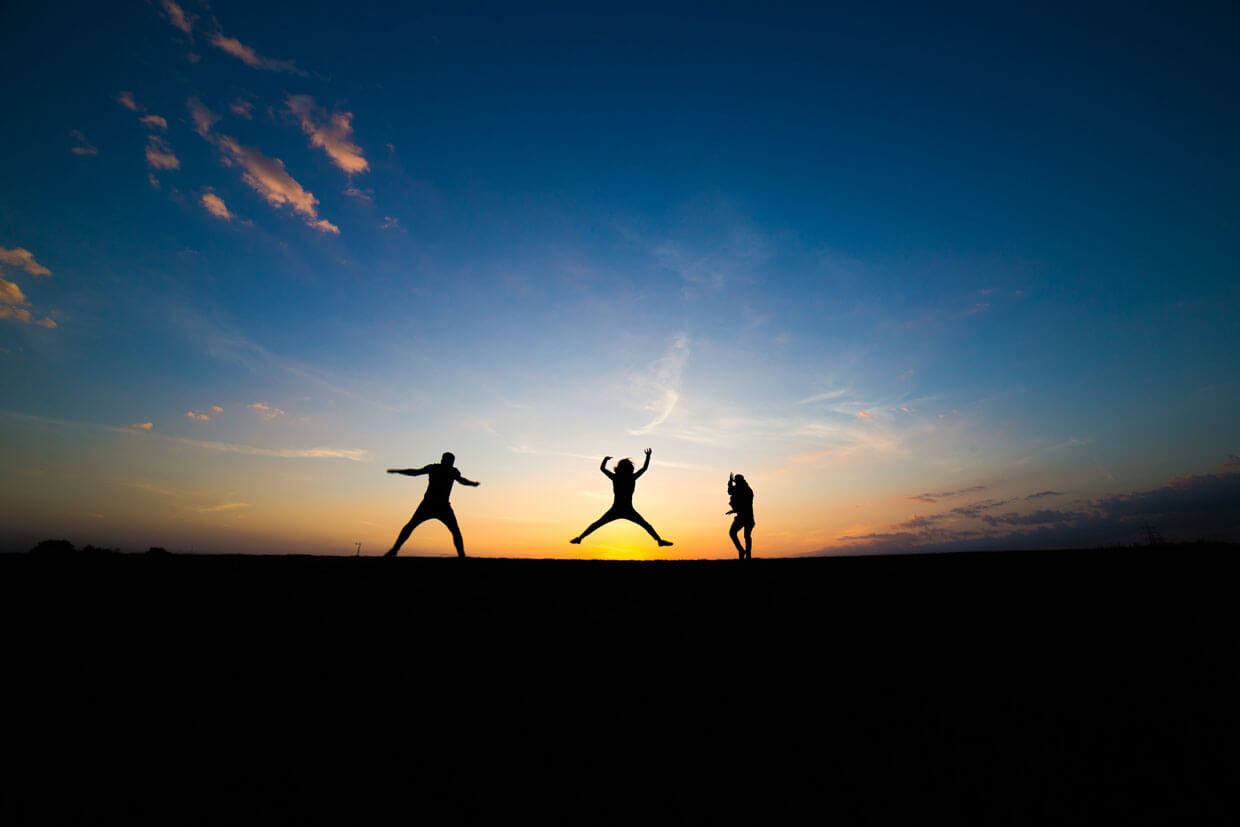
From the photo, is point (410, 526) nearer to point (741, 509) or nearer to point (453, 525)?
point (453, 525)

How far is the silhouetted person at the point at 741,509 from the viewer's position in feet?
42.1

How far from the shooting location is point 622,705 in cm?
381

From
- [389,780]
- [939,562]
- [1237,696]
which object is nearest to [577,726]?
[389,780]

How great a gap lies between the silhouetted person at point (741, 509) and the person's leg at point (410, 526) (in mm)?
7218

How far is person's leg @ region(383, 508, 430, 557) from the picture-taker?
988 cm

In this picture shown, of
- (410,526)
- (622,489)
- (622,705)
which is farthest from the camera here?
(622,489)

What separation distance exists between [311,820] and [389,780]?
1.37 ft

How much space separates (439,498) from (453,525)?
612mm

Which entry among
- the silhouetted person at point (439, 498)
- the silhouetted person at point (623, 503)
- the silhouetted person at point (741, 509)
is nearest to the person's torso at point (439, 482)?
the silhouetted person at point (439, 498)

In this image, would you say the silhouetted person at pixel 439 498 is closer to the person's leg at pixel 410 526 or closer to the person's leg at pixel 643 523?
the person's leg at pixel 410 526

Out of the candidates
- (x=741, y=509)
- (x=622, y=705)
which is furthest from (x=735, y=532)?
(x=622, y=705)

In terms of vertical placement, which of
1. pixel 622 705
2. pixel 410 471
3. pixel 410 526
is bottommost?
pixel 622 705

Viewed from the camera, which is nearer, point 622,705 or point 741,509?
point 622,705

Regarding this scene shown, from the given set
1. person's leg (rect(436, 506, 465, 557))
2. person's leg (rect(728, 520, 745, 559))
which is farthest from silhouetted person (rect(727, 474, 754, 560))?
person's leg (rect(436, 506, 465, 557))
